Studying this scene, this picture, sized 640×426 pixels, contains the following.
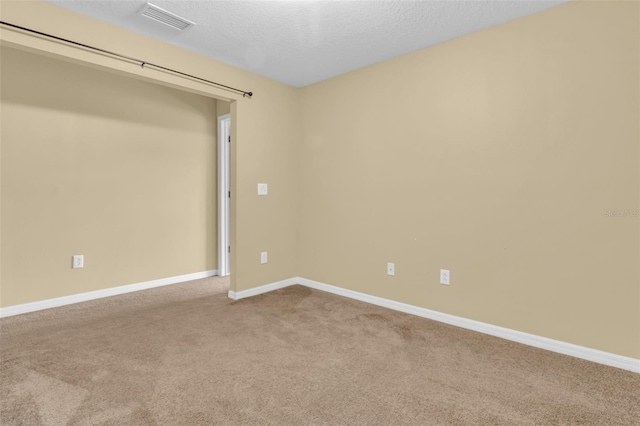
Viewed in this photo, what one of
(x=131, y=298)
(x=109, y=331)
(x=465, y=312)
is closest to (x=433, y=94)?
(x=465, y=312)

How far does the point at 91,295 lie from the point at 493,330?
373cm

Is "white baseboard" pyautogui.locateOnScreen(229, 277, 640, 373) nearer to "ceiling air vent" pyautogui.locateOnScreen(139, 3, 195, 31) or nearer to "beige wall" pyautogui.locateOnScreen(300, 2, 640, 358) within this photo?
"beige wall" pyautogui.locateOnScreen(300, 2, 640, 358)

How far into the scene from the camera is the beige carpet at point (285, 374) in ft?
5.42

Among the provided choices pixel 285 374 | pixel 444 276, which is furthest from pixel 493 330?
pixel 285 374

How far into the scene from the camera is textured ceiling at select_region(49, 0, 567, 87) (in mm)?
2307

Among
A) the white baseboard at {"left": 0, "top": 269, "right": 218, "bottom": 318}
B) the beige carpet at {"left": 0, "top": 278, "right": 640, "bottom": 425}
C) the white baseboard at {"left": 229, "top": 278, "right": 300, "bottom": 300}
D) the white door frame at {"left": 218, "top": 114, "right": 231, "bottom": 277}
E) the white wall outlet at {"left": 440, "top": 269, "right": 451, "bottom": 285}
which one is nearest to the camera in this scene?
the beige carpet at {"left": 0, "top": 278, "right": 640, "bottom": 425}

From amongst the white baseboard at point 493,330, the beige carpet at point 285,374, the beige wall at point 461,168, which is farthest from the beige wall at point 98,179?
the white baseboard at point 493,330

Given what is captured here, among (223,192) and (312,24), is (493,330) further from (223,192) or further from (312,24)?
(223,192)

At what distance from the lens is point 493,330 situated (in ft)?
8.56

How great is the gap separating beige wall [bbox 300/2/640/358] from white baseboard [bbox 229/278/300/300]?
0.70 metres

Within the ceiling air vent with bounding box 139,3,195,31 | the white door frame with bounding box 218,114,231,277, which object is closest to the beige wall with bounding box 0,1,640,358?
the ceiling air vent with bounding box 139,3,195,31

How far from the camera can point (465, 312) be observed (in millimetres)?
2771

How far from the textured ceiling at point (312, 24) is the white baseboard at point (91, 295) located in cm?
238

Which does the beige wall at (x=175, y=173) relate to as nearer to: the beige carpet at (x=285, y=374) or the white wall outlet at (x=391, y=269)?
the beige carpet at (x=285, y=374)
